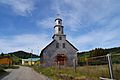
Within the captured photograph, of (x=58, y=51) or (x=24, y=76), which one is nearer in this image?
(x=24, y=76)

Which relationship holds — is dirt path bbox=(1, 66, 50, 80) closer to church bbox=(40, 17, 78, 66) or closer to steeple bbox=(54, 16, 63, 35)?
church bbox=(40, 17, 78, 66)

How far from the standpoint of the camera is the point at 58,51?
161 feet

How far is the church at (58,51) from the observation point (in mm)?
47719

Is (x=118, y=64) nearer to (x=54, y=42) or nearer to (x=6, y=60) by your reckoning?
(x=54, y=42)

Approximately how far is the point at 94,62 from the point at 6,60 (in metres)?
51.1

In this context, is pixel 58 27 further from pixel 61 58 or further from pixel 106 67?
pixel 106 67

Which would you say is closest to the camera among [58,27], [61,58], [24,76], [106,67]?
[106,67]

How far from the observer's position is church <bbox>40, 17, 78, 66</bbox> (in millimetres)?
47719

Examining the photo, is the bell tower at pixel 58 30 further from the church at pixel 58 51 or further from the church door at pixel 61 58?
the church door at pixel 61 58

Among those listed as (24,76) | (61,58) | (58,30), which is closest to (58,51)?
(61,58)

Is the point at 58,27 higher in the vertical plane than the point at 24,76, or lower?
higher

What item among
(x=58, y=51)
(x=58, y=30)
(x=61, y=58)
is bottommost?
(x=61, y=58)

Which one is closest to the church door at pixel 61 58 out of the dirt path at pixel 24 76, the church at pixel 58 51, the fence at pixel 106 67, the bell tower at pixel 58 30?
the church at pixel 58 51

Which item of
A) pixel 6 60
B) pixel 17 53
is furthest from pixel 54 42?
pixel 17 53
